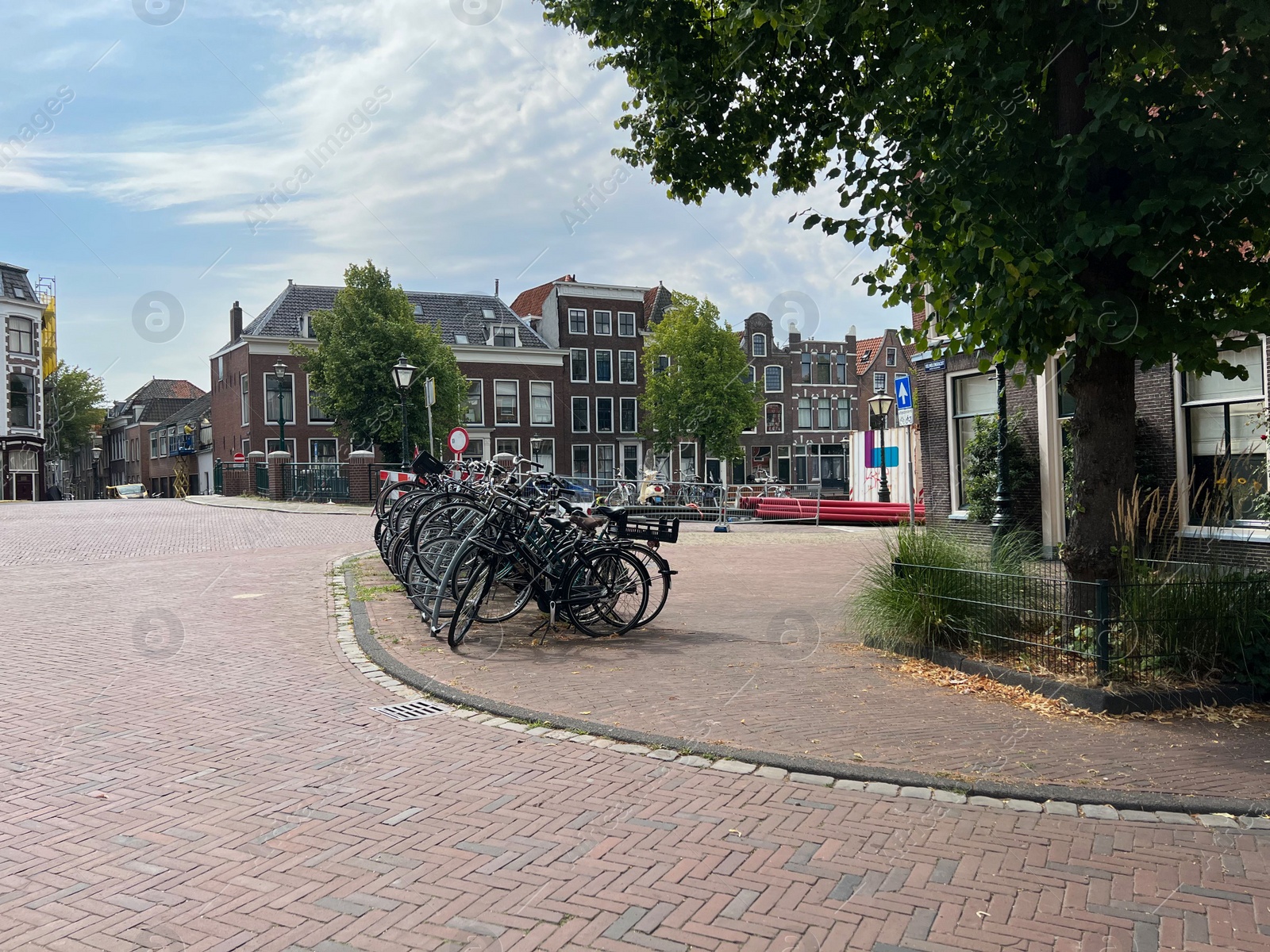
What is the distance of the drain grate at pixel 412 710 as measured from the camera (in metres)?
6.09

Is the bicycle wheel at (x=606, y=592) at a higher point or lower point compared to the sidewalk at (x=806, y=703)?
higher

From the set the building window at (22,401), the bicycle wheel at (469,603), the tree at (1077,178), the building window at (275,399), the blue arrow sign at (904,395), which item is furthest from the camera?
the building window at (22,401)

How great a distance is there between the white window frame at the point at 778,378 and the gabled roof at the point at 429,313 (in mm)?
12801

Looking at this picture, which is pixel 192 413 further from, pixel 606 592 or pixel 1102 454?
pixel 1102 454

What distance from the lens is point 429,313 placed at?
1975 inches

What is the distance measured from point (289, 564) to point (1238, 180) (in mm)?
12868

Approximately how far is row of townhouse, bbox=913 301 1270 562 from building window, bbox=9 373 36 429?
49233mm

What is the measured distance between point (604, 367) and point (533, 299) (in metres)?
6.24

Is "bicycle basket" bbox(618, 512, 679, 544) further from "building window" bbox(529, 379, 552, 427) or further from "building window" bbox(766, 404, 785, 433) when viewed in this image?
"building window" bbox(766, 404, 785, 433)

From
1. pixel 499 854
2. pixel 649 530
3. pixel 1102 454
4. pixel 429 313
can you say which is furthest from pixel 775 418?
pixel 499 854

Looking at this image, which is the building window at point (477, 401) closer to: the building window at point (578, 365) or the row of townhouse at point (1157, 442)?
the building window at point (578, 365)

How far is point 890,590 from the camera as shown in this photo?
7.89 m

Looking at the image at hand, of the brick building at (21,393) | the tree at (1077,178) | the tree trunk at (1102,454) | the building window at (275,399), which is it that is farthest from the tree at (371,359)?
the tree trunk at (1102,454)

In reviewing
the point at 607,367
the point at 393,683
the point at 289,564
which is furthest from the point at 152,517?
the point at 607,367
